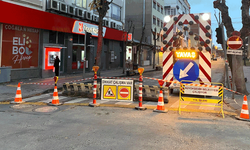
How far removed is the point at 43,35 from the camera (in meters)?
16.2

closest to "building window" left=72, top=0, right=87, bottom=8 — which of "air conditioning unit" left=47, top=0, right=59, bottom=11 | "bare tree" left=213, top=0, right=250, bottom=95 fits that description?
"air conditioning unit" left=47, top=0, right=59, bottom=11

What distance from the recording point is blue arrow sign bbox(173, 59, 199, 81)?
9711mm

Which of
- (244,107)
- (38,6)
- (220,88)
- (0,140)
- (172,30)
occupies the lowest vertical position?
(0,140)

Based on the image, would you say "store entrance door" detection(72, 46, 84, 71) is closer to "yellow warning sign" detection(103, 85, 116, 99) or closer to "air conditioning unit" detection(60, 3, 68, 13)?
"air conditioning unit" detection(60, 3, 68, 13)

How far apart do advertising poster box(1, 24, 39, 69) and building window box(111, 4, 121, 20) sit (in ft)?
42.5

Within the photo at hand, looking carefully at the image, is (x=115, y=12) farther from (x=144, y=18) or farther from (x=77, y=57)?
(x=144, y=18)

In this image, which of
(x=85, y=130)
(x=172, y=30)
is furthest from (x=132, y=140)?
(x=172, y=30)

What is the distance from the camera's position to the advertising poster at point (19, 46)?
44.9 feet

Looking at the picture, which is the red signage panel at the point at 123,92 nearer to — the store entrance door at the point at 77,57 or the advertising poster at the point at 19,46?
the advertising poster at the point at 19,46

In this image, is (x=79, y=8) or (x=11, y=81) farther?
(x=79, y=8)

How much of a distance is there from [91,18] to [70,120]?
17.2m

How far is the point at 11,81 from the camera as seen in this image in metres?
13.8

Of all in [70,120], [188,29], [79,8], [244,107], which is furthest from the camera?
[79,8]

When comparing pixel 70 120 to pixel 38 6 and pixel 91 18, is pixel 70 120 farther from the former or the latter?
pixel 91 18
